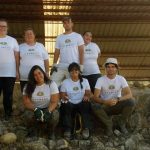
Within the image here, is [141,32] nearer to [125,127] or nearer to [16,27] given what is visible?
[16,27]

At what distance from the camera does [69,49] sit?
9.18m

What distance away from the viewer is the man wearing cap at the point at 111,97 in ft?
28.6

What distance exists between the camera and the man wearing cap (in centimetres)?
871

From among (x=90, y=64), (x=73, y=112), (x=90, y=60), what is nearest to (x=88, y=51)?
(x=90, y=60)

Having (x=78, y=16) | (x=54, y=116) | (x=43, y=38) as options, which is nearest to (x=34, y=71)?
(x=54, y=116)

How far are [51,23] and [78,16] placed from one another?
3.34 ft

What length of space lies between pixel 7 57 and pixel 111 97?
217 cm

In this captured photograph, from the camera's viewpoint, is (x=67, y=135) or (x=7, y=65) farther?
(x=7, y=65)

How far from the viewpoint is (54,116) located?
8320 millimetres

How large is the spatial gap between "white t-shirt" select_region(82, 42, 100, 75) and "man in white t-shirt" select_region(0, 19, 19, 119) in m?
1.52

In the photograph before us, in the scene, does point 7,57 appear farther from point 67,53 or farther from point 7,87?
point 67,53

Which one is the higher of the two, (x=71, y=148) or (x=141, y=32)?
(x=141, y=32)

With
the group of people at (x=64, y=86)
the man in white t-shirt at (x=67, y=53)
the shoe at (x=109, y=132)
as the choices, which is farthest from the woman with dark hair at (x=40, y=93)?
the shoe at (x=109, y=132)

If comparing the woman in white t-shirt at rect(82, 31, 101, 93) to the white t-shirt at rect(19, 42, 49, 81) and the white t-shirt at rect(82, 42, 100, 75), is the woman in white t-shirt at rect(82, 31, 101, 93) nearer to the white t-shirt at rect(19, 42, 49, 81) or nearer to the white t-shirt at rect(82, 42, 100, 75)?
the white t-shirt at rect(82, 42, 100, 75)
